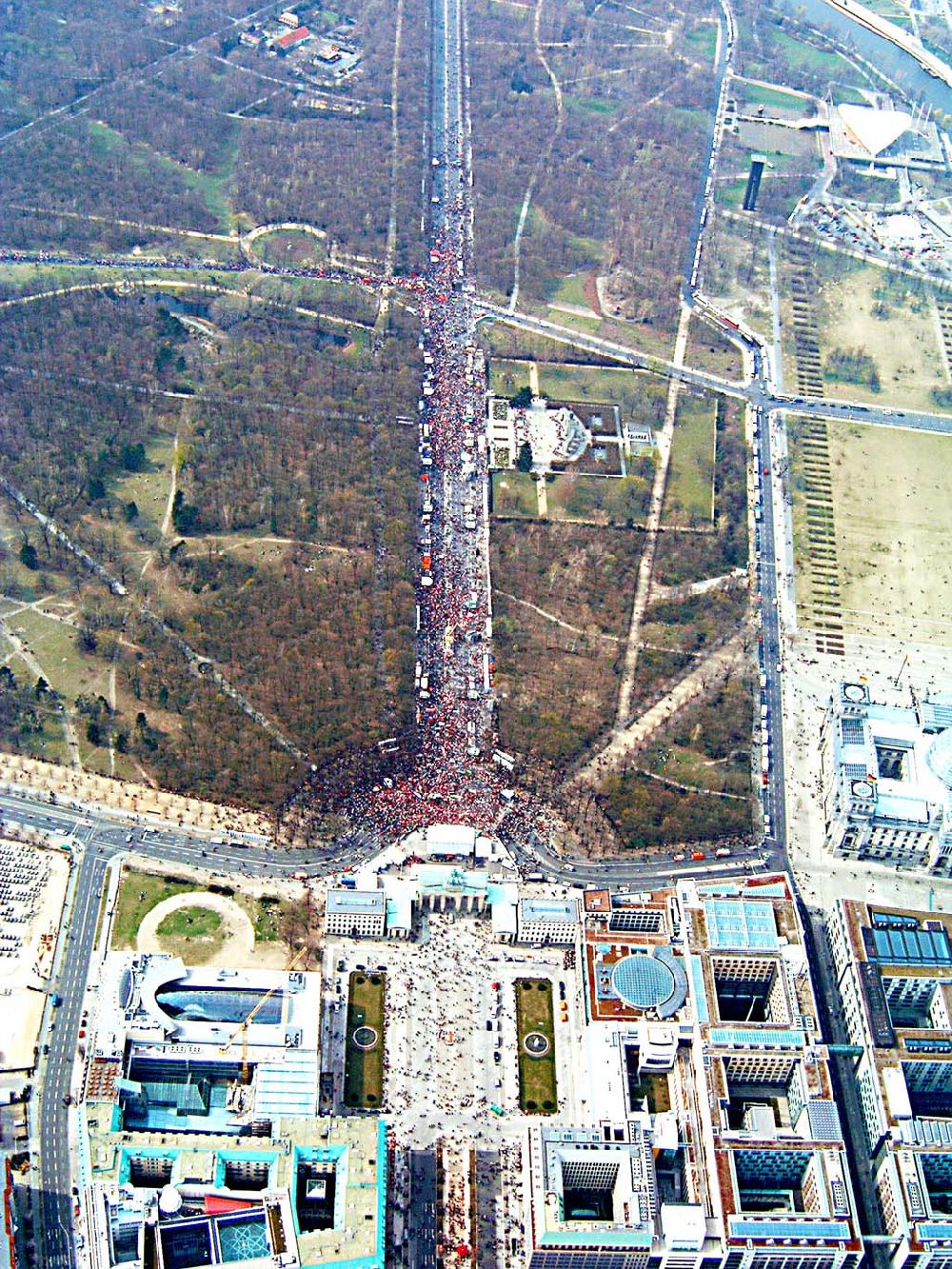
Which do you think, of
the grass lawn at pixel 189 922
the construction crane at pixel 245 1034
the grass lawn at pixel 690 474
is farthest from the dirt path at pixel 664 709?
the construction crane at pixel 245 1034

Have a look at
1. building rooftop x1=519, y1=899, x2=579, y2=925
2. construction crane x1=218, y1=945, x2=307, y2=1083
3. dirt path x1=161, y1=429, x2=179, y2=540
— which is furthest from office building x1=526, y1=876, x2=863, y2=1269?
dirt path x1=161, y1=429, x2=179, y2=540

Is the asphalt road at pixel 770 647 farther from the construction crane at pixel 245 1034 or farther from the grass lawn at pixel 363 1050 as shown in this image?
the construction crane at pixel 245 1034

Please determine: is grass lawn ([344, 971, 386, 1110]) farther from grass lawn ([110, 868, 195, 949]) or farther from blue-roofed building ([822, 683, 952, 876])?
blue-roofed building ([822, 683, 952, 876])

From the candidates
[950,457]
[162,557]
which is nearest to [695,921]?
[162,557]

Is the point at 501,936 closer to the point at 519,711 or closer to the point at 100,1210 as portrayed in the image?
the point at 519,711

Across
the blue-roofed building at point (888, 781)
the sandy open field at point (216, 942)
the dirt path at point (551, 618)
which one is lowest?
the sandy open field at point (216, 942)
